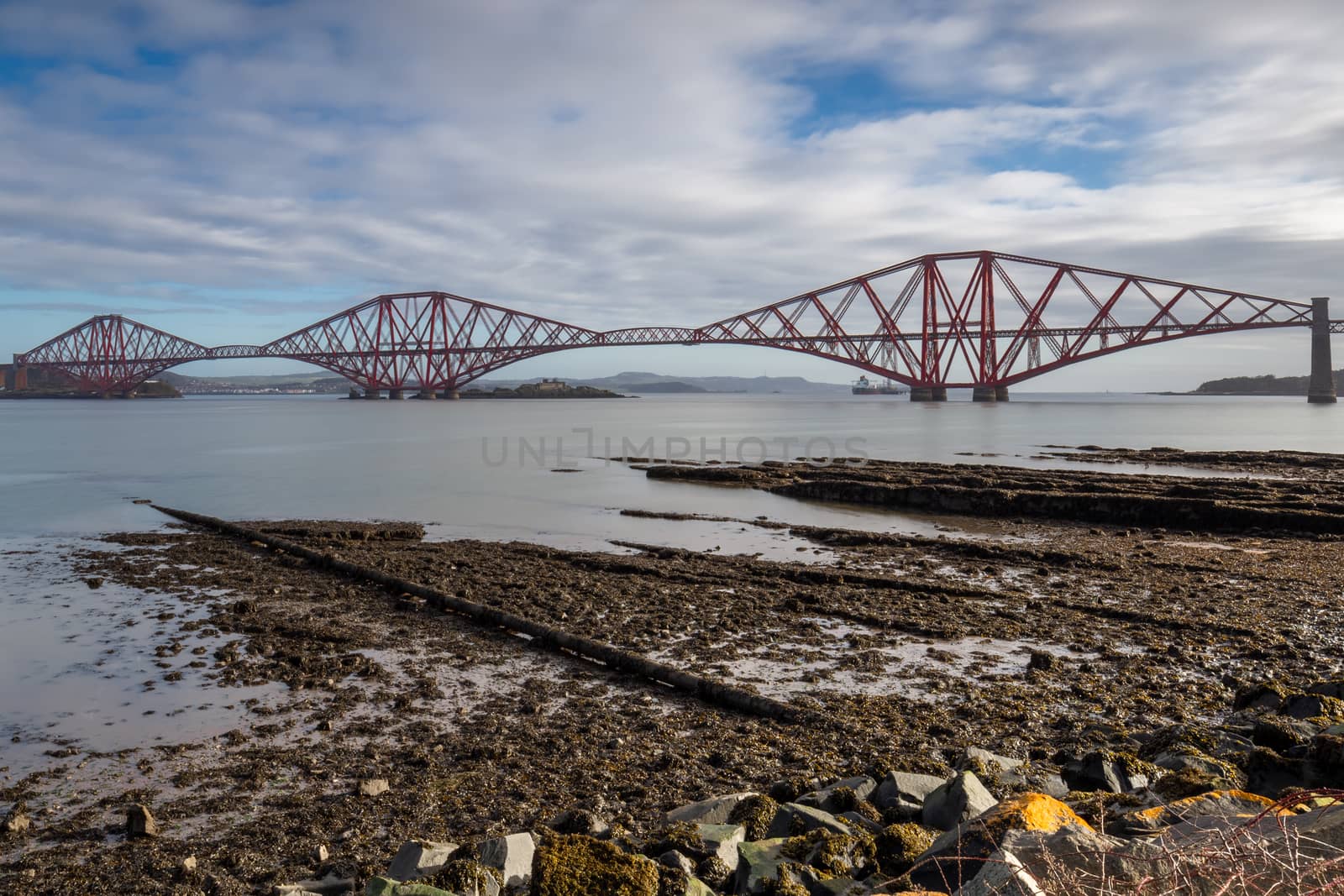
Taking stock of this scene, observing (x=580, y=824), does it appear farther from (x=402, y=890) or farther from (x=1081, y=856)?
(x=1081, y=856)

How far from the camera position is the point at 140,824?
3.70m

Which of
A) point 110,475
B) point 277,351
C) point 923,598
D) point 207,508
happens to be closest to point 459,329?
point 277,351

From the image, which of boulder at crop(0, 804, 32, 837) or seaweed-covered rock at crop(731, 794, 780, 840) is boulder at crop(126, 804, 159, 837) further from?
seaweed-covered rock at crop(731, 794, 780, 840)

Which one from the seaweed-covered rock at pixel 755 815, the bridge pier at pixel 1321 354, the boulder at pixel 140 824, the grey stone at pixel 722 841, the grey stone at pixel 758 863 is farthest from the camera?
the bridge pier at pixel 1321 354

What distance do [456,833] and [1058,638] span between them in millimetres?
4958

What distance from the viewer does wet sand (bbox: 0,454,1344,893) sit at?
12.7 ft

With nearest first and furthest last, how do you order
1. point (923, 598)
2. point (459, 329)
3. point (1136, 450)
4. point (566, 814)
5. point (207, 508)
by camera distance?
point (566, 814)
point (923, 598)
point (207, 508)
point (1136, 450)
point (459, 329)

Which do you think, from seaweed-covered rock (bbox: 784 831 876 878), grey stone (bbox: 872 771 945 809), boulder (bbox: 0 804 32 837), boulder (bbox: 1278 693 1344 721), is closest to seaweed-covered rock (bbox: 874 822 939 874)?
seaweed-covered rock (bbox: 784 831 876 878)

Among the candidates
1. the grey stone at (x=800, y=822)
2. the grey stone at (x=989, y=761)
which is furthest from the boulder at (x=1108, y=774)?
the grey stone at (x=800, y=822)

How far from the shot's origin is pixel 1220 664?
5.89 meters

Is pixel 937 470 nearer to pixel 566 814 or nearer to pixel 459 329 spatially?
pixel 566 814

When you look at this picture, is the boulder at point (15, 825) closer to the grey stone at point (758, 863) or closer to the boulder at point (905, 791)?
the grey stone at point (758, 863)

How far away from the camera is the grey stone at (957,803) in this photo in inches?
126

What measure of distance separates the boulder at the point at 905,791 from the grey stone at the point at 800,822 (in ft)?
0.97
